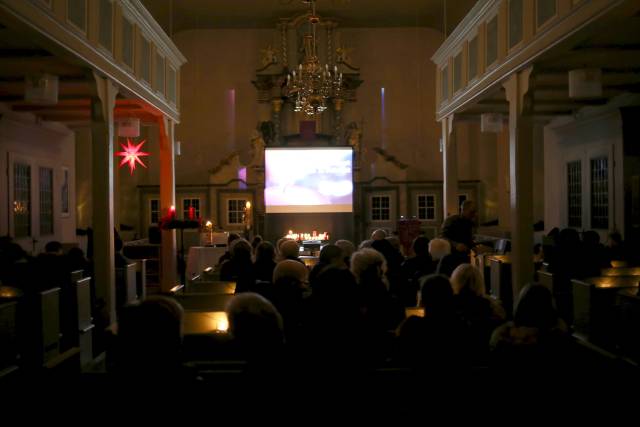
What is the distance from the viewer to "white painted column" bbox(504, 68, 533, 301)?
295 inches

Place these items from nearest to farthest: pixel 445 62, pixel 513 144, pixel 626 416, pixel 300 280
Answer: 1. pixel 626 416
2. pixel 300 280
3. pixel 513 144
4. pixel 445 62

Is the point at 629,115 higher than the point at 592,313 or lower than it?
higher

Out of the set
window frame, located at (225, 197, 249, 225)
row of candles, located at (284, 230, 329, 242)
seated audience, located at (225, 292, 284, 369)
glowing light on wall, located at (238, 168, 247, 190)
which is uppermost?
glowing light on wall, located at (238, 168, 247, 190)

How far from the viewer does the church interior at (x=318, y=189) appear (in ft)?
11.4

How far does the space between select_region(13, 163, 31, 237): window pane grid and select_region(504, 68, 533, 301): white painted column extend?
819cm

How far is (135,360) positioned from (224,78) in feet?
53.2

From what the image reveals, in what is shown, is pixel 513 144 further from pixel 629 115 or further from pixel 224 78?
pixel 224 78

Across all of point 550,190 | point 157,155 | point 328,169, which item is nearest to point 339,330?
point 550,190

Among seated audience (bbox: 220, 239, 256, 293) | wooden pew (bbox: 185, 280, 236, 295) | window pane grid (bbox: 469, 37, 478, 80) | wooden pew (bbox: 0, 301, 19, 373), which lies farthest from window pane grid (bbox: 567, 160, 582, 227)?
wooden pew (bbox: 0, 301, 19, 373)

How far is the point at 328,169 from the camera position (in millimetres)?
16281

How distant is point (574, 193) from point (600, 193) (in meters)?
1.27

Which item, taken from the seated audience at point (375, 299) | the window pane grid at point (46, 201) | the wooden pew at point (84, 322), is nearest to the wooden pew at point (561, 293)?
the seated audience at point (375, 299)

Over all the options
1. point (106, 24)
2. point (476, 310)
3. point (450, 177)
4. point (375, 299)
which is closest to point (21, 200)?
point (106, 24)

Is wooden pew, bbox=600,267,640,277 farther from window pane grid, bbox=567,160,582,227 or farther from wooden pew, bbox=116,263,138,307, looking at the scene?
window pane grid, bbox=567,160,582,227
